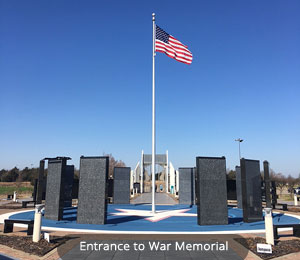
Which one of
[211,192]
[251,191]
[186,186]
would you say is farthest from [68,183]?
[251,191]

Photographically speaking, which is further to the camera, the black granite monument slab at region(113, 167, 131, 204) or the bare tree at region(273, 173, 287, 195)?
the bare tree at region(273, 173, 287, 195)

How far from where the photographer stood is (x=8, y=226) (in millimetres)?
10562

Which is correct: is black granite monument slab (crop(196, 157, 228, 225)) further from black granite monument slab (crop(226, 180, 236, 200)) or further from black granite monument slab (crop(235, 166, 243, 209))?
black granite monument slab (crop(226, 180, 236, 200))

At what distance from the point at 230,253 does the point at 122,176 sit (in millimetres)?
17375

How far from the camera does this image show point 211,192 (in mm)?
13203

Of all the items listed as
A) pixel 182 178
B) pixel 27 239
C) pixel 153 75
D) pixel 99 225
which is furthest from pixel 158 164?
pixel 27 239

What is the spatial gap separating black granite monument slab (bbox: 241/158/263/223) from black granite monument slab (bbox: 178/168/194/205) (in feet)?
32.3

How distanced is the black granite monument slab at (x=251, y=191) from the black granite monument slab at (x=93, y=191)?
805 cm

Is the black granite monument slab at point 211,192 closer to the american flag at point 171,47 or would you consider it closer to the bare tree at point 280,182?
the american flag at point 171,47

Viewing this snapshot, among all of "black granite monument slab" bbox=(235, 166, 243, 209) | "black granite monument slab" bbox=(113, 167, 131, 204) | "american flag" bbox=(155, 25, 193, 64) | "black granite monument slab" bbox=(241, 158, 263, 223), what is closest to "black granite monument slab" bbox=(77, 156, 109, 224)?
"black granite monument slab" bbox=(241, 158, 263, 223)

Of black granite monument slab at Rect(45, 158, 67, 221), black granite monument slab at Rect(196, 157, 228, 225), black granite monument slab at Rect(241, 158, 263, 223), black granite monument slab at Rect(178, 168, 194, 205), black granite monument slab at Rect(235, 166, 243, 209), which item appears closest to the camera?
black granite monument slab at Rect(196, 157, 228, 225)

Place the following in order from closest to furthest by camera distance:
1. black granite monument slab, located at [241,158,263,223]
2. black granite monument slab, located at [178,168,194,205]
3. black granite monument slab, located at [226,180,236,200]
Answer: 1. black granite monument slab, located at [241,158,263,223]
2. black granite monument slab, located at [226,180,236,200]
3. black granite monument slab, located at [178,168,194,205]

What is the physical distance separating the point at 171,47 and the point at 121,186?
47.8 feet

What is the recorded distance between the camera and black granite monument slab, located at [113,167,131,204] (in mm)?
24297
